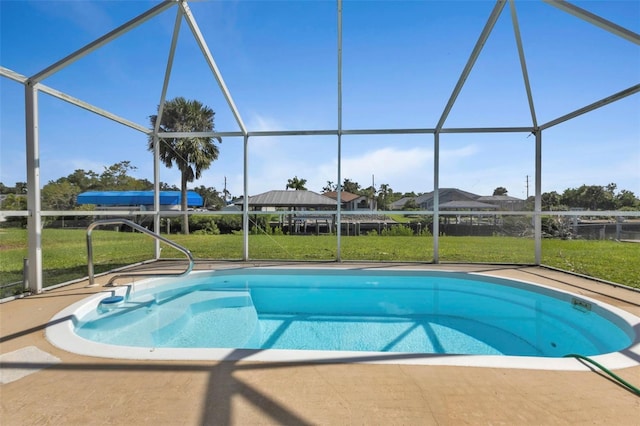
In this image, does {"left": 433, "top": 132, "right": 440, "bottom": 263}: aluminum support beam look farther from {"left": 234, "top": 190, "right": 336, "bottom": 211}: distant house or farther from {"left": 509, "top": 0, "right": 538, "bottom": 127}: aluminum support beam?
{"left": 234, "top": 190, "right": 336, "bottom": 211}: distant house

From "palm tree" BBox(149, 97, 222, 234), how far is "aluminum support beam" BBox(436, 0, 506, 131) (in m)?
4.83

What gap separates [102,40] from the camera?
4.23 metres

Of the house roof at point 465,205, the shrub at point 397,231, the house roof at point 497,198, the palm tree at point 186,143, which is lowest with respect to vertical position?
the shrub at point 397,231

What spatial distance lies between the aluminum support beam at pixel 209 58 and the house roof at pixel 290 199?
1.56m

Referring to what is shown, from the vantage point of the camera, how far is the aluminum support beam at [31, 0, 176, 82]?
397 cm

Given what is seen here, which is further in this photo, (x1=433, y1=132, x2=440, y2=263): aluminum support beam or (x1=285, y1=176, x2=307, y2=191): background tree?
(x1=285, y1=176, x2=307, y2=191): background tree

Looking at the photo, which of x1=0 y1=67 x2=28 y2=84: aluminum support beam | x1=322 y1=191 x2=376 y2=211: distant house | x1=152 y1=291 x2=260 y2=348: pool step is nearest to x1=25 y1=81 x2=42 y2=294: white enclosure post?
x1=0 y1=67 x2=28 y2=84: aluminum support beam

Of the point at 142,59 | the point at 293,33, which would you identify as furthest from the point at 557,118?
the point at 142,59

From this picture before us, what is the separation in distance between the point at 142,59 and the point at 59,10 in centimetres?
131

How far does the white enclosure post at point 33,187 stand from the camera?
3949 mm

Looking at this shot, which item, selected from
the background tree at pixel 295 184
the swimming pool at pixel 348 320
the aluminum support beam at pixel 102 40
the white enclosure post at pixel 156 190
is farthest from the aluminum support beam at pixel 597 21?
the white enclosure post at pixel 156 190

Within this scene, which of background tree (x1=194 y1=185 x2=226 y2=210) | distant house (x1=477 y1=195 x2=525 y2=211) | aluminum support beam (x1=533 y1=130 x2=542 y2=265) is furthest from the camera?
background tree (x1=194 y1=185 x2=226 y2=210)

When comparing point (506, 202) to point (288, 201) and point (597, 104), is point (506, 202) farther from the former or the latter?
point (288, 201)

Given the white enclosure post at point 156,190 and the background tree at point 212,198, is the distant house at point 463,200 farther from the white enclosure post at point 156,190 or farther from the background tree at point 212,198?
the white enclosure post at point 156,190
